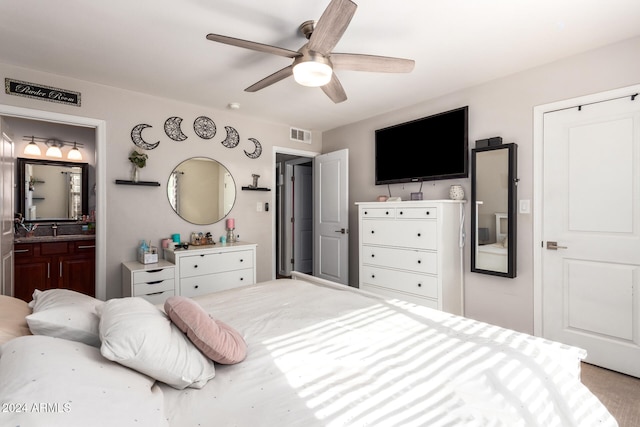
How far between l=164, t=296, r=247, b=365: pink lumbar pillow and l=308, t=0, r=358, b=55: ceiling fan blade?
1488 millimetres

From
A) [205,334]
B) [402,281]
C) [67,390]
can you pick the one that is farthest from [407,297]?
[67,390]

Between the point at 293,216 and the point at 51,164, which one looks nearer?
the point at 51,164

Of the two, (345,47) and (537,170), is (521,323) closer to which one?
(537,170)

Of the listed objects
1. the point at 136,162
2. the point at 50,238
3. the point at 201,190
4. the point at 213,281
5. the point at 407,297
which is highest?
the point at 136,162

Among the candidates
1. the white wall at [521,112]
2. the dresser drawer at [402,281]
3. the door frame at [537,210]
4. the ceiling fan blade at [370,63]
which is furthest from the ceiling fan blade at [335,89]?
the dresser drawer at [402,281]

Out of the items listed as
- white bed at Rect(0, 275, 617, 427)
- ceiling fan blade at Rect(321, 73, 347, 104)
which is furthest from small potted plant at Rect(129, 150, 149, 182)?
white bed at Rect(0, 275, 617, 427)

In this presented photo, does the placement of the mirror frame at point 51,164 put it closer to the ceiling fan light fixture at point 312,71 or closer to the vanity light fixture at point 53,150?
the vanity light fixture at point 53,150

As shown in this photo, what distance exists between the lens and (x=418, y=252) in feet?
9.99

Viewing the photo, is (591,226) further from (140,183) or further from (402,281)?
(140,183)

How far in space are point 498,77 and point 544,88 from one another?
16.2 inches

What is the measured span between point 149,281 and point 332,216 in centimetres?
237

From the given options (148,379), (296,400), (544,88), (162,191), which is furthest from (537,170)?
(162,191)

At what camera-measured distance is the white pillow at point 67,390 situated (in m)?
0.64

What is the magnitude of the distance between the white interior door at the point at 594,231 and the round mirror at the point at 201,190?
11.1 feet
